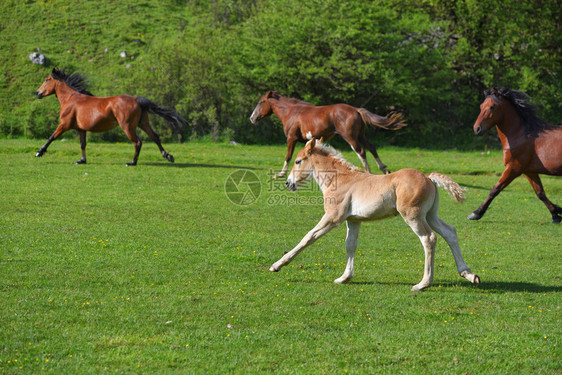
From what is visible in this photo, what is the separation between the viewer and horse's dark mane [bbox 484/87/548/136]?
44.9 feet

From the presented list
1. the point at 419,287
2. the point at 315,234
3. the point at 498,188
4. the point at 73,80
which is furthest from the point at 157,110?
the point at 419,287

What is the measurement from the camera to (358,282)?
28.8ft

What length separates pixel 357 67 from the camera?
29.8 metres

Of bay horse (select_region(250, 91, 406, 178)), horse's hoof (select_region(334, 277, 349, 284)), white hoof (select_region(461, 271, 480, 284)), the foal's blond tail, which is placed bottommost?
bay horse (select_region(250, 91, 406, 178))

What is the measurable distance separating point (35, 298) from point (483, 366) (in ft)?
18.2

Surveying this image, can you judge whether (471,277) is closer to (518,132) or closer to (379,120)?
(518,132)

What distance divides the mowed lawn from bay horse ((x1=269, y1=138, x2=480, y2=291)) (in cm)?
43

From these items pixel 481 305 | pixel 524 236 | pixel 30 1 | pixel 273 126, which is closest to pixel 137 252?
pixel 481 305

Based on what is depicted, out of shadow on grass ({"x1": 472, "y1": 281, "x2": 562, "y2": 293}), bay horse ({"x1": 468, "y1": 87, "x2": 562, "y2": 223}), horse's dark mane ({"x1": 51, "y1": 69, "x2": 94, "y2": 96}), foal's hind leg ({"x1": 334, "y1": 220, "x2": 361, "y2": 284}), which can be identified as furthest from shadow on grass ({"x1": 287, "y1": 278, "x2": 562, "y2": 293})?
horse's dark mane ({"x1": 51, "y1": 69, "x2": 94, "y2": 96})

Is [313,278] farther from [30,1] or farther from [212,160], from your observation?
[30,1]
